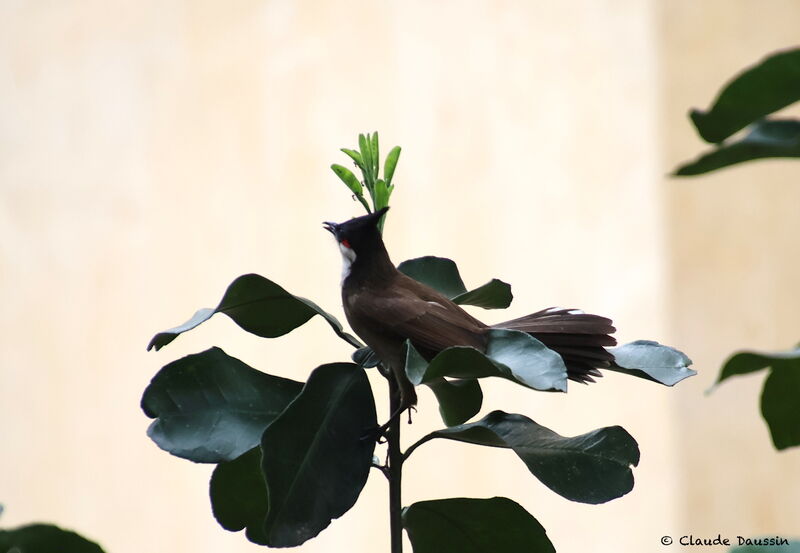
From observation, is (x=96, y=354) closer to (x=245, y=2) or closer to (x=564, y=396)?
(x=245, y=2)

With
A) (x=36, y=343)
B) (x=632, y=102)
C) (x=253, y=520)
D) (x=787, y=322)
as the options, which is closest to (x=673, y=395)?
(x=787, y=322)

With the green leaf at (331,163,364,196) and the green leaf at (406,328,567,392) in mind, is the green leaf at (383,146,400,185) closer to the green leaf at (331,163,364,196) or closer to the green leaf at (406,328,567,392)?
the green leaf at (331,163,364,196)

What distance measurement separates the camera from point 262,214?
354cm

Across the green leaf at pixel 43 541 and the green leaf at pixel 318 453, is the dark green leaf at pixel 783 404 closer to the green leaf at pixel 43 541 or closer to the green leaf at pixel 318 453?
the green leaf at pixel 318 453

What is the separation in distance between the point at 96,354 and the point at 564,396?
172 centimetres

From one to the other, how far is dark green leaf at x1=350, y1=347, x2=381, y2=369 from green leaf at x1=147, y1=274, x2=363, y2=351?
0.02 metres

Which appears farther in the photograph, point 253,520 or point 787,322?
point 787,322

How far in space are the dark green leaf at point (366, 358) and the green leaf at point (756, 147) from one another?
0.40m

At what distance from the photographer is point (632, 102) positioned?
12.4 feet

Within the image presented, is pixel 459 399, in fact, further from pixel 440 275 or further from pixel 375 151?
pixel 375 151

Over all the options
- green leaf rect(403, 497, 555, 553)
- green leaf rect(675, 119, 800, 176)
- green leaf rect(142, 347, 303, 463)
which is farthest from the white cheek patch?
green leaf rect(675, 119, 800, 176)

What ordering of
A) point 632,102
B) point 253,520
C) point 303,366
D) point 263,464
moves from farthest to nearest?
point 632,102 < point 303,366 < point 253,520 < point 263,464

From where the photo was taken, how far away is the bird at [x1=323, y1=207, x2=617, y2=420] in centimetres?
85

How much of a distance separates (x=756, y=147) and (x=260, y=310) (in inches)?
18.6
